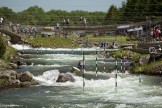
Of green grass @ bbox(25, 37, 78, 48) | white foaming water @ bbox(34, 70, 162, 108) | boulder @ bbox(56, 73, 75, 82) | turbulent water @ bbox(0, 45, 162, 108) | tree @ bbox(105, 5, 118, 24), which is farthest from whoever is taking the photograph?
tree @ bbox(105, 5, 118, 24)

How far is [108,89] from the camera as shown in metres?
33.4

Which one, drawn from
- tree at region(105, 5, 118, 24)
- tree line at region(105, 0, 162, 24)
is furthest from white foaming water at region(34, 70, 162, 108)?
tree at region(105, 5, 118, 24)

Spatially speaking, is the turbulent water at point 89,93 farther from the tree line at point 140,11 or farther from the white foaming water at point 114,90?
the tree line at point 140,11

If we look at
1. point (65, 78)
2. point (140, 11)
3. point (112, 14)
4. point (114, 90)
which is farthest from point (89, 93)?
point (112, 14)

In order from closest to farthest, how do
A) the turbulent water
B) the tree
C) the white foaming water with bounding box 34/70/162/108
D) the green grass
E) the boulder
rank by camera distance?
1. the turbulent water
2. the white foaming water with bounding box 34/70/162/108
3. the boulder
4. the green grass
5. the tree

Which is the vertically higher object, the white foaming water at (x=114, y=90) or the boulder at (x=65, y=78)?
the boulder at (x=65, y=78)

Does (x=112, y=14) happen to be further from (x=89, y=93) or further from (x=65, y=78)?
(x=89, y=93)

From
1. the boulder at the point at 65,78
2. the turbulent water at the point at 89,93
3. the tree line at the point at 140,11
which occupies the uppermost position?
the tree line at the point at 140,11

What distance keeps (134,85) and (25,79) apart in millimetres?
9877

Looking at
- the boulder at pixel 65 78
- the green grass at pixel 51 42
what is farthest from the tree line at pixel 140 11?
the boulder at pixel 65 78

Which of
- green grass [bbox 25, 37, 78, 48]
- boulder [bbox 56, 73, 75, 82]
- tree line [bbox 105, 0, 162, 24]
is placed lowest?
boulder [bbox 56, 73, 75, 82]

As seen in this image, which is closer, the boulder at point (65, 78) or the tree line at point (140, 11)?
the boulder at point (65, 78)

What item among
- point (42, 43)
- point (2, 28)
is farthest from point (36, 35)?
point (2, 28)

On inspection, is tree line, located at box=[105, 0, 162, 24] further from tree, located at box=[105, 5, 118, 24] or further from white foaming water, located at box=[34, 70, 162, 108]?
white foaming water, located at box=[34, 70, 162, 108]
